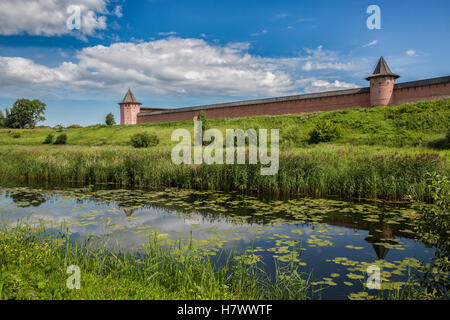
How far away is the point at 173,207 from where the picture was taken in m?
8.13

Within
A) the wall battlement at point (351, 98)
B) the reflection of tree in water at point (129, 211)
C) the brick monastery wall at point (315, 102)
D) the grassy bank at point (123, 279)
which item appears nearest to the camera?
the grassy bank at point (123, 279)

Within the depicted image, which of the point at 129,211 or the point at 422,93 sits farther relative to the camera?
the point at 422,93

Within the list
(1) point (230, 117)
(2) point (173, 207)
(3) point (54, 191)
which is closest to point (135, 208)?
(2) point (173, 207)

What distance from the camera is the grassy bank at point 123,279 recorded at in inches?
110

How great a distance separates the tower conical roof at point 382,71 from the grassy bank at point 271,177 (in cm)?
1682

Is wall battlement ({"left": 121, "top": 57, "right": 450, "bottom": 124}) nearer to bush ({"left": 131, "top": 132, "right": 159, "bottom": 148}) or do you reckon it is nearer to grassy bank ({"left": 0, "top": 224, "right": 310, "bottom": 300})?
bush ({"left": 131, "top": 132, "right": 159, "bottom": 148})

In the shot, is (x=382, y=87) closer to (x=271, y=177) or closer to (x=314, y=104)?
(x=314, y=104)

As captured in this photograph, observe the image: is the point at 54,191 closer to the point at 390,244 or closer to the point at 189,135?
the point at 390,244

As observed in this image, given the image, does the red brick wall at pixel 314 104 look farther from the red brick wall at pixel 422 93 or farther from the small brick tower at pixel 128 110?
the small brick tower at pixel 128 110

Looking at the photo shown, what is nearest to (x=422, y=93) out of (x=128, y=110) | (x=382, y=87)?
(x=382, y=87)

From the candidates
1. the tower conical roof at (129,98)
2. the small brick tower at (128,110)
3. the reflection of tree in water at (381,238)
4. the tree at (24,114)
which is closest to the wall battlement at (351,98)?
the small brick tower at (128,110)

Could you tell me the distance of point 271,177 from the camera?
973 centimetres

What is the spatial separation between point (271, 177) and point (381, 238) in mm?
4378
